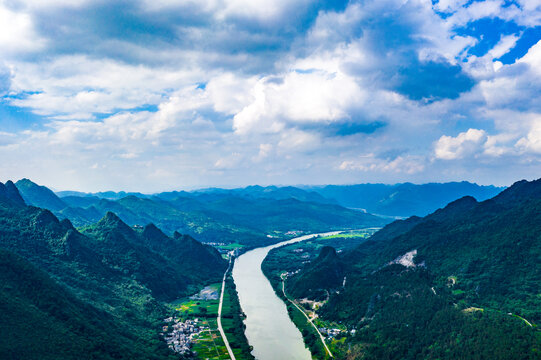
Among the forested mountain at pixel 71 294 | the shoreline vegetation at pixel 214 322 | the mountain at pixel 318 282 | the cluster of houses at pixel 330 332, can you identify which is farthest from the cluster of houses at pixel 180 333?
the mountain at pixel 318 282

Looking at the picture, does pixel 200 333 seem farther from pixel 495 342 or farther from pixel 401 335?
pixel 495 342

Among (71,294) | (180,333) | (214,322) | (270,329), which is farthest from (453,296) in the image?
(71,294)

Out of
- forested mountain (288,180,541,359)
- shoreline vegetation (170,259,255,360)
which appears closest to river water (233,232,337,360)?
shoreline vegetation (170,259,255,360)

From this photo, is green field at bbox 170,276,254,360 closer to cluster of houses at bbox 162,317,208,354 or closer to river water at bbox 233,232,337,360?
cluster of houses at bbox 162,317,208,354

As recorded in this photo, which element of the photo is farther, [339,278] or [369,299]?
[339,278]

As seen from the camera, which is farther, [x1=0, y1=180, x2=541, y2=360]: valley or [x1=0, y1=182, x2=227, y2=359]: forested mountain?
[x1=0, y1=180, x2=541, y2=360]: valley

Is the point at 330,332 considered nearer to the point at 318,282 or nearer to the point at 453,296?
the point at 453,296

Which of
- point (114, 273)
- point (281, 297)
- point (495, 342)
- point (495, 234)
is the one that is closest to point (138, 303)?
point (114, 273)
